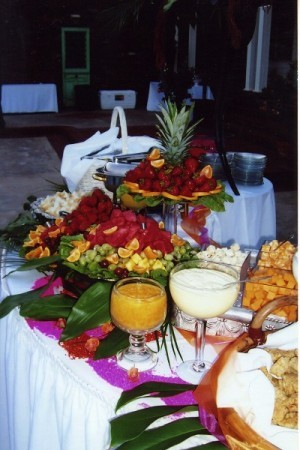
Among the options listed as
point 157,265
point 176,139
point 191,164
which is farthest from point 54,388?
point 176,139

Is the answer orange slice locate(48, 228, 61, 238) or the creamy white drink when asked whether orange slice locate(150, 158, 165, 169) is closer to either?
orange slice locate(48, 228, 61, 238)

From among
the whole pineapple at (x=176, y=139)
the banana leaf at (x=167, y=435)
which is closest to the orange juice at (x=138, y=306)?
the banana leaf at (x=167, y=435)

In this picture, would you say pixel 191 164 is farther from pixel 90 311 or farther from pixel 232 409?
pixel 232 409

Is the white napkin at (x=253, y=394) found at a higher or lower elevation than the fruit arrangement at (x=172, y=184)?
lower

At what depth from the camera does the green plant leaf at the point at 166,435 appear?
97 centimetres

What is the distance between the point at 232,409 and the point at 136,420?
0.70ft

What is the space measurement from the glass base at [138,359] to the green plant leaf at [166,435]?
188mm

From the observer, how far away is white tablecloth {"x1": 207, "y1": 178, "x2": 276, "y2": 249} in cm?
276

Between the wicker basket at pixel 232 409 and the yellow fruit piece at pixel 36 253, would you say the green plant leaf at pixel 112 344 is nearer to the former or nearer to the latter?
the wicker basket at pixel 232 409

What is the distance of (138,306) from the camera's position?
1.09 metres

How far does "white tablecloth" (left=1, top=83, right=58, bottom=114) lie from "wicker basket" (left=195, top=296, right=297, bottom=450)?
11.3 meters

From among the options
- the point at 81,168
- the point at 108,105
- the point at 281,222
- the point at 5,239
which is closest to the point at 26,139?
the point at 108,105

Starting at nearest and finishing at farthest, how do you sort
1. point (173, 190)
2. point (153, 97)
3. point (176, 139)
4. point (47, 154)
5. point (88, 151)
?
point (173, 190)
point (176, 139)
point (88, 151)
point (47, 154)
point (153, 97)

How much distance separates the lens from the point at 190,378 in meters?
1.15
